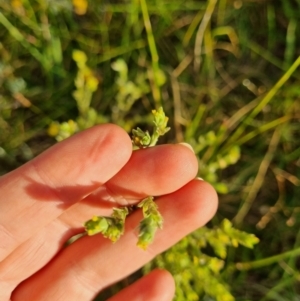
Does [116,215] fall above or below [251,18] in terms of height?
above

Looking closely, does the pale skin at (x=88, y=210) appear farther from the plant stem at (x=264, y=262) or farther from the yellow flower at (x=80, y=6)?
the yellow flower at (x=80, y=6)

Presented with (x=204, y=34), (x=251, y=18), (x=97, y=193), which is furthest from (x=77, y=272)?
(x=251, y=18)

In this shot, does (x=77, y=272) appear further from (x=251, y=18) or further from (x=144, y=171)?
(x=251, y=18)

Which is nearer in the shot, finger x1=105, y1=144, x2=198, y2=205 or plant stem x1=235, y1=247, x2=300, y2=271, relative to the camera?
finger x1=105, y1=144, x2=198, y2=205

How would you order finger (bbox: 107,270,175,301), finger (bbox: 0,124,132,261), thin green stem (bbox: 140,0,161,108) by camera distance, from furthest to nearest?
thin green stem (bbox: 140,0,161,108), finger (bbox: 107,270,175,301), finger (bbox: 0,124,132,261)

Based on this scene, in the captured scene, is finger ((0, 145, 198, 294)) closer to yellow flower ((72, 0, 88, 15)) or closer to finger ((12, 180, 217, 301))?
finger ((12, 180, 217, 301))

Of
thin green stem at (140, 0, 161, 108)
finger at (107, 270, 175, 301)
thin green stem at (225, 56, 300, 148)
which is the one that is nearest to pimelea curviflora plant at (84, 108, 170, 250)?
finger at (107, 270, 175, 301)

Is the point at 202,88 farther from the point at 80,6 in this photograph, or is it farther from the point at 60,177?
the point at 60,177
